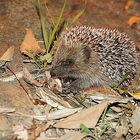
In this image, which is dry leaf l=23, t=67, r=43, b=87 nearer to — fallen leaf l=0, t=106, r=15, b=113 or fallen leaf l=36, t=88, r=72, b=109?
fallen leaf l=36, t=88, r=72, b=109

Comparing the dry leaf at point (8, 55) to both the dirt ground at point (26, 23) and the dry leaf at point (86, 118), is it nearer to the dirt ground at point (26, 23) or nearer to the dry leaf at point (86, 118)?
the dirt ground at point (26, 23)

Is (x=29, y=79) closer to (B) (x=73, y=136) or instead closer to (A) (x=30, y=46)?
(A) (x=30, y=46)

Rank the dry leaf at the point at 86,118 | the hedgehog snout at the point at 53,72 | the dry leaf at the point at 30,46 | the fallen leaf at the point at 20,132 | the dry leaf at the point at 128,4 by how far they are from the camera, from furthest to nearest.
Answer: the dry leaf at the point at 128,4 < the dry leaf at the point at 30,46 < the hedgehog snout at the point at 53,72 < the dry leaf at the point at 86,118 < the fallen leaf at the point at 20,132

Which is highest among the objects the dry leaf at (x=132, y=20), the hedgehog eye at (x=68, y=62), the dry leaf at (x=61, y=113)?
the dry leaf at (x=132, y=20)

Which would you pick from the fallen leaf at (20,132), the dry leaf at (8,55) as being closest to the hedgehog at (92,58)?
the dry leaf at (8,55)

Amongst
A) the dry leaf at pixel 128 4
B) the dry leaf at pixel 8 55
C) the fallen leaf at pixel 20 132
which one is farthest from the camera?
the dry leaf at pixel 128 4

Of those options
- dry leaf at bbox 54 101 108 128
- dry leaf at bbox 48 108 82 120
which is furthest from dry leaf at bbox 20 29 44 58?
dry leaf at bbox 54 101 108 128

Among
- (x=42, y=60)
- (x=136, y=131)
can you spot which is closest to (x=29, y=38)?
(x=42, y=60)
